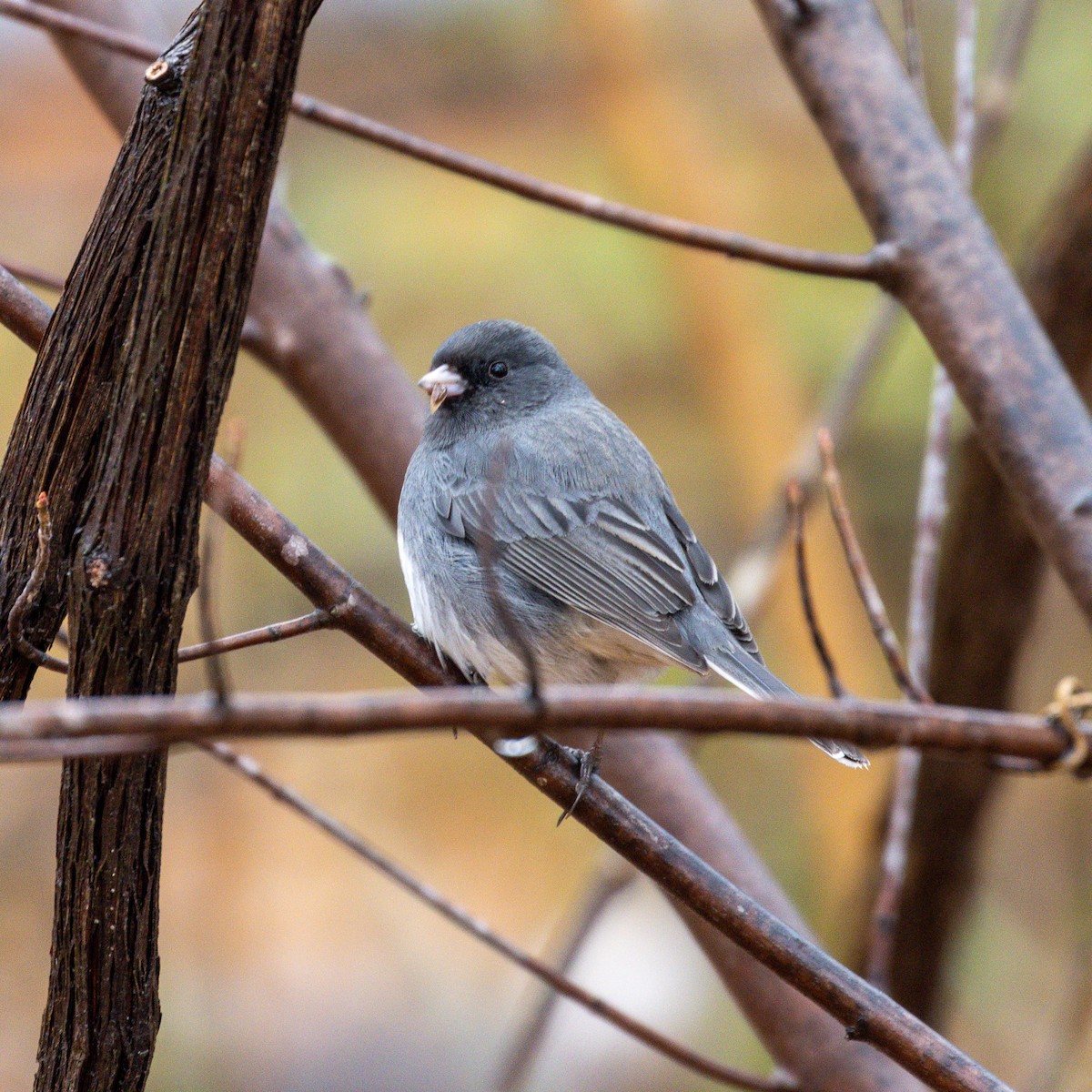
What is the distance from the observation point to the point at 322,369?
2.15m

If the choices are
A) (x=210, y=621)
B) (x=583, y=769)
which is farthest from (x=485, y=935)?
(x=210, y=621)

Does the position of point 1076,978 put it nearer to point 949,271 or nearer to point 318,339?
point 949,271

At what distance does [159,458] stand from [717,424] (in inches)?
136

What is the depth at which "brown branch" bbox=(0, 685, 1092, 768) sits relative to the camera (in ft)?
2.13

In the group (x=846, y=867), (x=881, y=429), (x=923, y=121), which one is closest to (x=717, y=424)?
A: (x=881, y=429)

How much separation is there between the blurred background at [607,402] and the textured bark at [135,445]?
2954mm

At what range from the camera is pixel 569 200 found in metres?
1.77

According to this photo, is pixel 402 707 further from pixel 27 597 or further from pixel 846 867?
pixel 846 867

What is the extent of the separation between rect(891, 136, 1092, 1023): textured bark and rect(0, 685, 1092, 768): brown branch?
1.88 m

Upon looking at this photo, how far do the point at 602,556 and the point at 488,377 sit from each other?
0.48 m

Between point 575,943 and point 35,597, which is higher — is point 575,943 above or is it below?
below

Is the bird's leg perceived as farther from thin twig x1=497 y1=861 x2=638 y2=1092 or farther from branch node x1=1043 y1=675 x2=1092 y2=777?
thin twig x1=497 y1=861 x2=638 y2=1092

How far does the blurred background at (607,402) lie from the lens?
161 inches

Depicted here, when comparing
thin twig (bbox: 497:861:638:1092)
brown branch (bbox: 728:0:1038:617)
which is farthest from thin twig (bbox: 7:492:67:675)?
brown branch (bbox: 728:0:1038:617)
